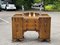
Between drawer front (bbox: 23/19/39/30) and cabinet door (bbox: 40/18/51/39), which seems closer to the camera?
cabinet door (bbox: 40/18/51/39)

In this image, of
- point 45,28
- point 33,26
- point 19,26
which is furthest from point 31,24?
point 45,28

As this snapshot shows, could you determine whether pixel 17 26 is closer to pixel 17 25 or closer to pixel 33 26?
pixel 17 25

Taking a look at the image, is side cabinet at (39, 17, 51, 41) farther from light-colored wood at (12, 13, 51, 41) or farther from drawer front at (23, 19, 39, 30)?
drawer front at (23, 19, 39, 30)

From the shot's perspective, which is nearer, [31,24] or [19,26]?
[19,26]

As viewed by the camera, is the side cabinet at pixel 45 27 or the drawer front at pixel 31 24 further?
the drawer front at pixel 31 24

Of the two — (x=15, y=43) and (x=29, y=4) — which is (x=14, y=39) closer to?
(x=15, y=43)

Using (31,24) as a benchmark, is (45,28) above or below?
below

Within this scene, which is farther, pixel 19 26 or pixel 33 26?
pixel 33 26

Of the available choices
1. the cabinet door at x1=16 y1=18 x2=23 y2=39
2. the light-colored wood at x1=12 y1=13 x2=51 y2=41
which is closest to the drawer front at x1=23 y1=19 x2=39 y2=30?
the light-colored wood at x1=12 y1=13 x2=51 y2=41

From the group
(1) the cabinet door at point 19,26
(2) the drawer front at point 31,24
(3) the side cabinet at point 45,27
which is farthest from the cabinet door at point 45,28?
(1) the cabinet door at point 19,26

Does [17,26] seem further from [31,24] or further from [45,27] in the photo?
[45,27]

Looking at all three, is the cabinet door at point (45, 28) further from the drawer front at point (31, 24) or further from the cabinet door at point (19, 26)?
the cabinet door at point (19, 26)

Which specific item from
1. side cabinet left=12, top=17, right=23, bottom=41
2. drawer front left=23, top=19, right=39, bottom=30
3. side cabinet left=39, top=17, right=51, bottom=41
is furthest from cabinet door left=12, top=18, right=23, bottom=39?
side cabinet left=39, top=17, right=51, bottom=41

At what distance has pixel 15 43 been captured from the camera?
9.80 meters
